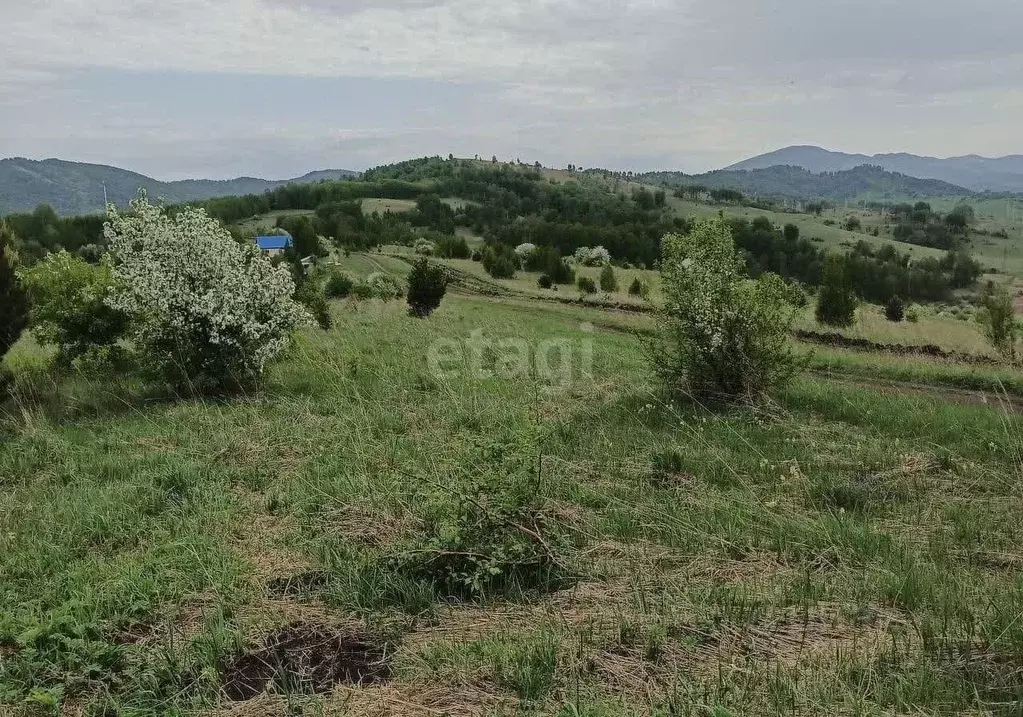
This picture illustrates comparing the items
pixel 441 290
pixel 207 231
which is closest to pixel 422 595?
pixel 207 231

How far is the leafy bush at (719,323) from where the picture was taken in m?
9.03

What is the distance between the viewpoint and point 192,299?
29.8 feet

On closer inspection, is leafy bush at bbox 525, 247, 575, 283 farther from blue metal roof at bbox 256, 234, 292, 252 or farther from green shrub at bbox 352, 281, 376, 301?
blue metal roof at bbox 256, 234, 292, 252

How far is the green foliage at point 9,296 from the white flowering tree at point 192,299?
1003mm

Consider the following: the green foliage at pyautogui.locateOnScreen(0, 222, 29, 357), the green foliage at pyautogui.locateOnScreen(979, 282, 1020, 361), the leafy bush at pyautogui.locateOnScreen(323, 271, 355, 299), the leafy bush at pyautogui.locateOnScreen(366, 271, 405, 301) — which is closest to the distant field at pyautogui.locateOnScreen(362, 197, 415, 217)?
the leafy bush at pyautogui.locateOnScreen(366, 271, 405, 301)

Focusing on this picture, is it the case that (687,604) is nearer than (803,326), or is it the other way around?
(687,604)

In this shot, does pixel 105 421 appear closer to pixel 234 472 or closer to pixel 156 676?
pixel 234 472

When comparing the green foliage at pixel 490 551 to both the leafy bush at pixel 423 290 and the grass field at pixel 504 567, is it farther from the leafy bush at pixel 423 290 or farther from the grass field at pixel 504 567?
the leafy bush at pixel 423 290

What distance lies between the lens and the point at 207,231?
9406mm

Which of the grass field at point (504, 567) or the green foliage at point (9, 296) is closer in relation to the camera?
the grass field at point (504, 567)

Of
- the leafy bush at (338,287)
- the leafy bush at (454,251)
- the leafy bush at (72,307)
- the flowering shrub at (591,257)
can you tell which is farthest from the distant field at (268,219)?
the leafy bush at (72,307)

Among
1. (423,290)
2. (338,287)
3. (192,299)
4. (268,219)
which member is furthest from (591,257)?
(268,219)

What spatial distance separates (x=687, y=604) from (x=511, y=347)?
10503 millimetres

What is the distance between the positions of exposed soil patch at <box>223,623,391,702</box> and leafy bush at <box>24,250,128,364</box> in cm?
783
